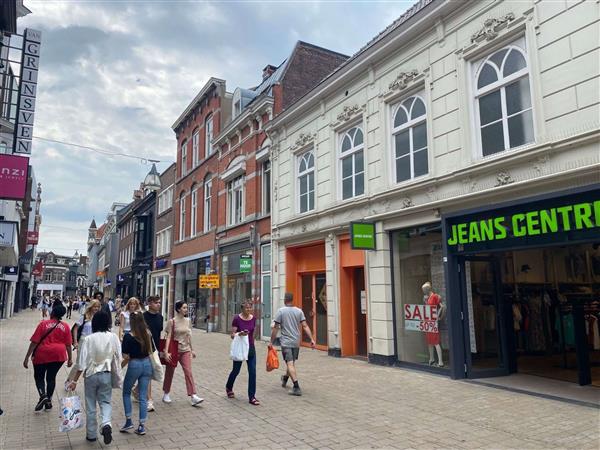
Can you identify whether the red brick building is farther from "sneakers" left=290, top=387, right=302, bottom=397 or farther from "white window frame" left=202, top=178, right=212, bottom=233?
"sneakers" left=290, top=387, right=302, bottom=397

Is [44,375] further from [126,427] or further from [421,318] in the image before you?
[421,318]

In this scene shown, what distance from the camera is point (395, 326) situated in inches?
417

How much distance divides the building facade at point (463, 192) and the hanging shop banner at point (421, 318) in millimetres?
33

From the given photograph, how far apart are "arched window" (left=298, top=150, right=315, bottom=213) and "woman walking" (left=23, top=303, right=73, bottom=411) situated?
29.0 ft

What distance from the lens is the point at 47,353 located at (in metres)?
6.76

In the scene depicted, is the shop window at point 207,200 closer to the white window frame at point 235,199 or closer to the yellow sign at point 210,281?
the white window frame at point 235,199

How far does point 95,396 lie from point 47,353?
2005 millimetres

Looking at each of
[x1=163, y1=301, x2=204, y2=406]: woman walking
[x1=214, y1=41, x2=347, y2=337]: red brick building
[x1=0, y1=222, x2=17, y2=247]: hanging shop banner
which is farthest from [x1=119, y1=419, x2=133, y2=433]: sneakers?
[x1=214, y1=41, x2=347, y2=337]: red brick building

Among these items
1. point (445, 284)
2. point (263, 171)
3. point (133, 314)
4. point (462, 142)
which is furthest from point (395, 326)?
point (263, 171)

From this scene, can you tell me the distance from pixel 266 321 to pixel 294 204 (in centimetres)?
471

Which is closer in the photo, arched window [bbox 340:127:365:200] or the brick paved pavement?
the brick paved pavement

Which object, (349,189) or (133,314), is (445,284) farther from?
(133,314)

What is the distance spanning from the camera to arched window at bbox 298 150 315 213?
1452cm

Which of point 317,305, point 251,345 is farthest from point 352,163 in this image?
point 251,345
